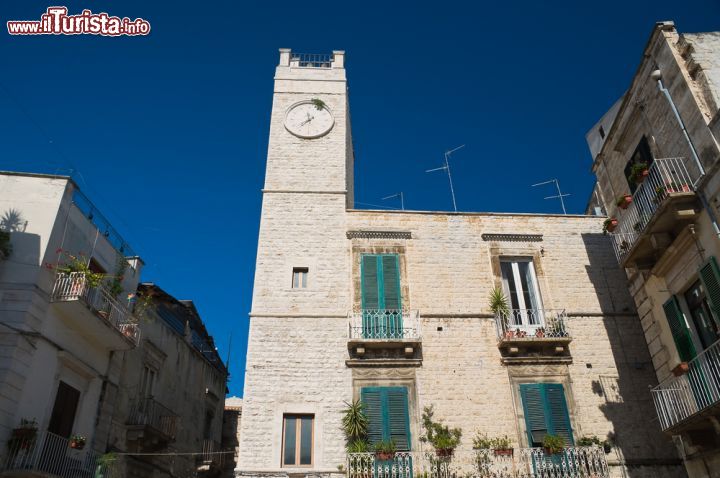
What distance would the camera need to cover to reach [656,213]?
38.5 ft

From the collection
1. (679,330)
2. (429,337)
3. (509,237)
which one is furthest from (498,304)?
(679,330)

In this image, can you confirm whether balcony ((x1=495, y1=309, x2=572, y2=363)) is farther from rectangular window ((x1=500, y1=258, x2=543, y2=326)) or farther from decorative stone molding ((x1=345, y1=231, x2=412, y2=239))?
decorative stone molding ((x1=345, y1=231, x2=412, y2=239))

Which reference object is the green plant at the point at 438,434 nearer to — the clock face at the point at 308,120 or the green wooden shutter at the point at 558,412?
the green wooden shutter at the point at 558,412

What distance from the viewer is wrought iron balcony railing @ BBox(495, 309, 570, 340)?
1453cm

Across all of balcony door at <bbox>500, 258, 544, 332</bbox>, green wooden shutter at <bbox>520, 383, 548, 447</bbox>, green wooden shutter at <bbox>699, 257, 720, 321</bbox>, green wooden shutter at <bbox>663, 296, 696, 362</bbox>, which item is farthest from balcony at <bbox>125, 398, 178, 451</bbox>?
green wooden shutter at <bbox>699, 257, 720, 321</bbox>

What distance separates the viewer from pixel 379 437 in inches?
518

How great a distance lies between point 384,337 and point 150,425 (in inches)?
333

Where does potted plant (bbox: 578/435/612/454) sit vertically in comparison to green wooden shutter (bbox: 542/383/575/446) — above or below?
below

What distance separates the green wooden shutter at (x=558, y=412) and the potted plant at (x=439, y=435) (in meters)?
2.25

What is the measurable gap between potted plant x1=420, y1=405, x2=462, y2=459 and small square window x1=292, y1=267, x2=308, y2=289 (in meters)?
4.46

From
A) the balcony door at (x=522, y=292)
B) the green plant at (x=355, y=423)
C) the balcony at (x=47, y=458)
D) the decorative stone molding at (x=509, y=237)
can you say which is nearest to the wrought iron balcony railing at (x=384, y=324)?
the green plant at (x=355, y=423)

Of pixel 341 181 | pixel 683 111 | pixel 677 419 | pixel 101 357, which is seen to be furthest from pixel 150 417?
pixel 683 111

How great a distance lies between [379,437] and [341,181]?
24.1ft

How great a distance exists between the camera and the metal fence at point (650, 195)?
11.7 metres
